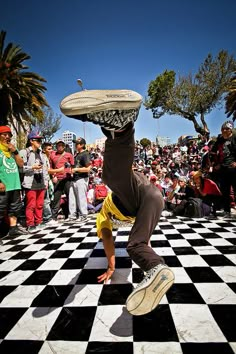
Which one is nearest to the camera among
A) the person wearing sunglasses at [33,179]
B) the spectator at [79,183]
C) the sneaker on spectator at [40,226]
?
the person wearing sunglasses at [33,179]

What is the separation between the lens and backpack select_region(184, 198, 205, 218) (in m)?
3.63

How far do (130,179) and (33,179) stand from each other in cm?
255

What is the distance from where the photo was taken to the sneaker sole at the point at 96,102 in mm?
925

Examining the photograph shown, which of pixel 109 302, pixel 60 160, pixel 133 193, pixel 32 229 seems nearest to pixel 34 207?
pixel 32 229

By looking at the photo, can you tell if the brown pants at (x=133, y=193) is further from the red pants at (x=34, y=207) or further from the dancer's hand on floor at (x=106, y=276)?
the red pants at (x=34, y=207)

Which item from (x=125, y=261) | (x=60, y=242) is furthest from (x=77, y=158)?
(x=125, y=261)

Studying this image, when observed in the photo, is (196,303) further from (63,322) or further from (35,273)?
(35,273)

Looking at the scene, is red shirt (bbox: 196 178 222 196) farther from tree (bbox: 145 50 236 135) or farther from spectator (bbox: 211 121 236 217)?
tree (bbox: 145 50 236 135)

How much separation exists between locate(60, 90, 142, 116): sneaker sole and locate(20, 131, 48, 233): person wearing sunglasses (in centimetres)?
247

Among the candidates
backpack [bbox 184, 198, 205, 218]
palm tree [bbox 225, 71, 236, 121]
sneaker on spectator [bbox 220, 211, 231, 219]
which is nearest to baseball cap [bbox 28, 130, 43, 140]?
backpack [bbox 184, 198, 205, 218]

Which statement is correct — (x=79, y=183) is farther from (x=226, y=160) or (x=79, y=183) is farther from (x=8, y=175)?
(x=226, y=160)

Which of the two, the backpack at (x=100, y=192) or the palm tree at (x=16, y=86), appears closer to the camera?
the backpack at (x=100, y=192)

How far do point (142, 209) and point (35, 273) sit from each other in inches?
51.4

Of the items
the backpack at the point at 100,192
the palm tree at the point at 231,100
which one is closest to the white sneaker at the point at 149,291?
the backpack at the point at 100,192
